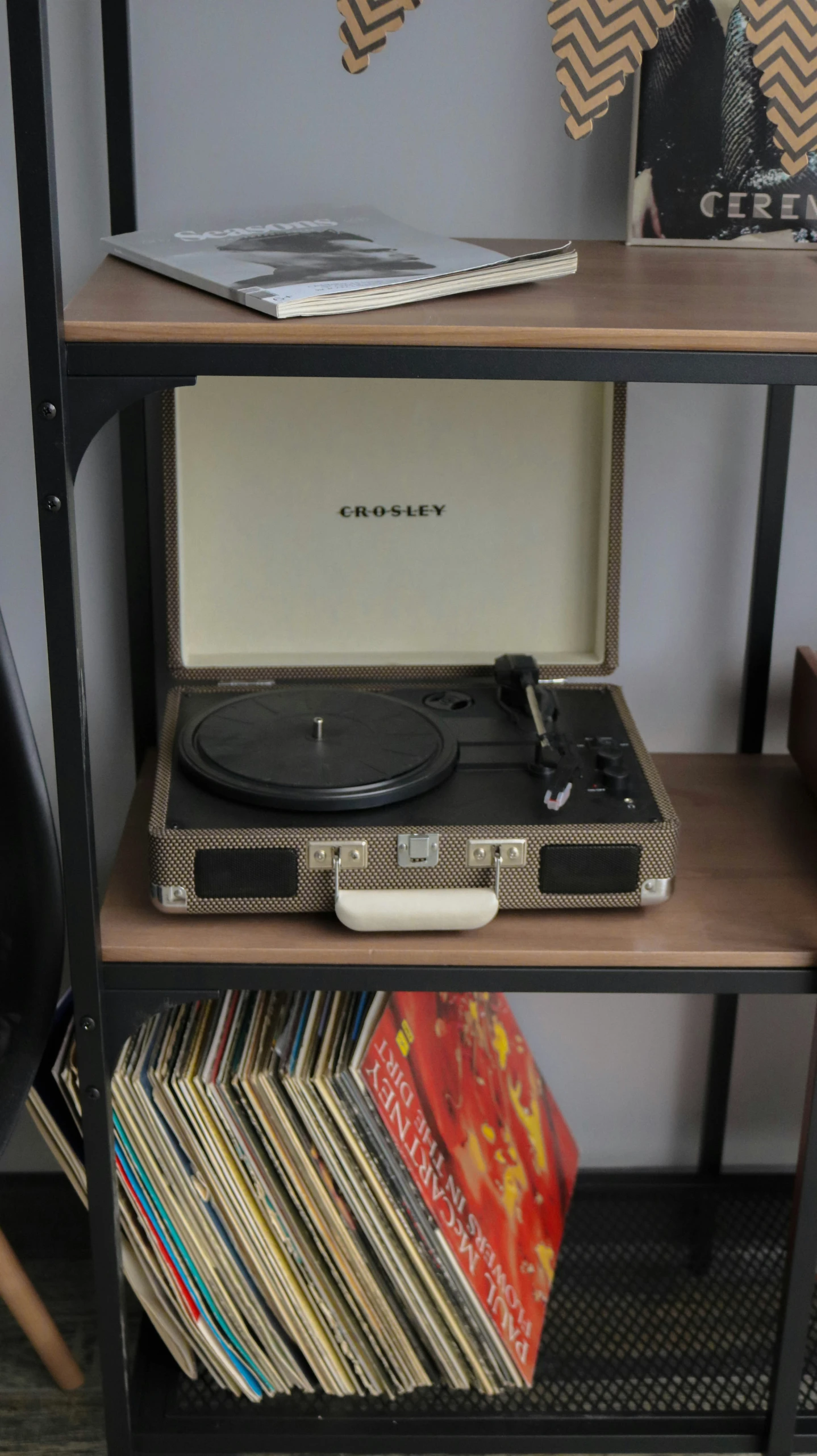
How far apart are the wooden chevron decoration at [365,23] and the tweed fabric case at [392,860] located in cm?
57

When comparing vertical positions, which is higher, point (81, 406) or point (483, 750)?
point (81, 406)

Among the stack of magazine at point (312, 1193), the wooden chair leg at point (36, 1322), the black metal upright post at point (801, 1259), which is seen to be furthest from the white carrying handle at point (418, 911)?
the wooden chair leg at point (36, 1322)

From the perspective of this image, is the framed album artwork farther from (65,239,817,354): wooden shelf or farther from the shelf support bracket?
the shelf support bracket

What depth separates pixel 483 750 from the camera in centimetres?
125

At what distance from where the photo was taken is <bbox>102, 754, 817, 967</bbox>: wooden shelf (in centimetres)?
111

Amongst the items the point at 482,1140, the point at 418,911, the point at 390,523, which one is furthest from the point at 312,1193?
the point at 390,523

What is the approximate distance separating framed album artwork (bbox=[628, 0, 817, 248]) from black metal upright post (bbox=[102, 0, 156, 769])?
46cm

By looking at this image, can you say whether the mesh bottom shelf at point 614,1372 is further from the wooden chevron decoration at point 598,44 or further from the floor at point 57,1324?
the wooden chevron decoration at point 598,44

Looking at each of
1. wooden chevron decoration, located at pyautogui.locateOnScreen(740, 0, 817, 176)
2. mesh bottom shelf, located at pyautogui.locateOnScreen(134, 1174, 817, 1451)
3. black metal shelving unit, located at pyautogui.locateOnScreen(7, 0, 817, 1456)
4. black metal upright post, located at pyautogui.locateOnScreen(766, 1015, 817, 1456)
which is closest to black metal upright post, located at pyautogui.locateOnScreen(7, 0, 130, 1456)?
black metal shelving unit, located at pyautogui.locateOnScreen(7, 0, 817, 1456)

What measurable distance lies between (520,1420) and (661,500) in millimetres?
917

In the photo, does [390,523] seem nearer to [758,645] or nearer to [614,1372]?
[758,645]

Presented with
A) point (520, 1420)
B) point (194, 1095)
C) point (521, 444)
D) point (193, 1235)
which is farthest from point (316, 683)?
point (520, 1420)

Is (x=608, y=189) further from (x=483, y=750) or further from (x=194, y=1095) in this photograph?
(x=194, y=1095)

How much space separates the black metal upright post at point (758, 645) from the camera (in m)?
1.35
